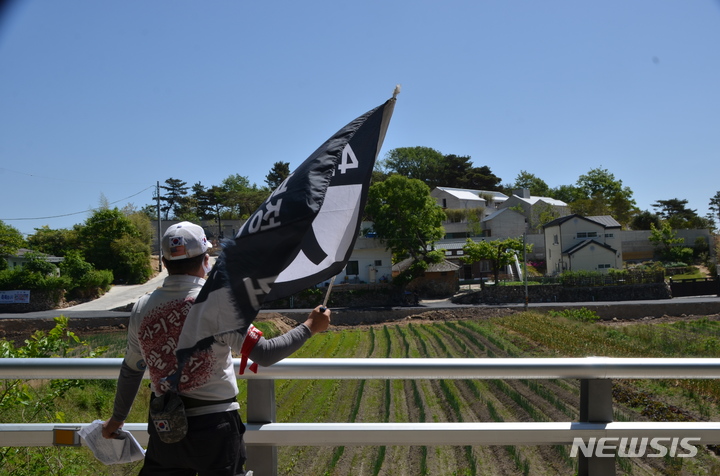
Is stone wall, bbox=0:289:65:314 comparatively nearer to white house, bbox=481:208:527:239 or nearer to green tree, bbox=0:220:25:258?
green tree, bbox=0:220:25:258

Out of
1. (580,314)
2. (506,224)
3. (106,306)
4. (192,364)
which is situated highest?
(506,224)

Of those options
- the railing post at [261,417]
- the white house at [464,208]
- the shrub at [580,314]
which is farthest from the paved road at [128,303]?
the railing post at [261,417]

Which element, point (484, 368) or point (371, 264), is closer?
point (484, 368)

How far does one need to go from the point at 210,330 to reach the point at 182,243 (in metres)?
0.38

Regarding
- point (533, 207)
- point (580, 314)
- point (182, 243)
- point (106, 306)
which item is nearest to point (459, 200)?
point (533, 207)

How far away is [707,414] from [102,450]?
618cm

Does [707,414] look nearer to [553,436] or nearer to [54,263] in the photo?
[553,436]

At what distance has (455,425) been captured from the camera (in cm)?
270

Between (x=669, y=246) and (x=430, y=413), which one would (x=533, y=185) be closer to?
(x=669, y=246)

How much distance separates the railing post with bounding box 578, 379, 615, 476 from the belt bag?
1809 millimetres

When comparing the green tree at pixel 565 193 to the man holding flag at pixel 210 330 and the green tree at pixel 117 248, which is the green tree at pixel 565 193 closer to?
the green tree at pixel 117 248

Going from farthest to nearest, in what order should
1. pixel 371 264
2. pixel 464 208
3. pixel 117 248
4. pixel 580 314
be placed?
pixel 464 208, pixel 117 248, pixel 371 264, pixel 580 314

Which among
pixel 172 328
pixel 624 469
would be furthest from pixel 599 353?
pixel 172 328

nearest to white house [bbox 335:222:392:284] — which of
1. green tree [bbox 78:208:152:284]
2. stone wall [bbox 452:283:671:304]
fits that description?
stone wall [bbox 452:283:671:304]
